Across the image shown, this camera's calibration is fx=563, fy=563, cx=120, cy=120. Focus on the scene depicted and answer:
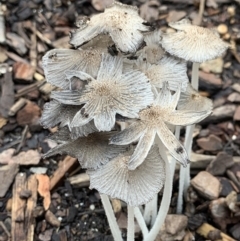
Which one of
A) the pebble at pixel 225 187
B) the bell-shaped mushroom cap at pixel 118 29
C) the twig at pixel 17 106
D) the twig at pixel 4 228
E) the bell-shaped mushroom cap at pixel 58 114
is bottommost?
the twig at pixel 4 228

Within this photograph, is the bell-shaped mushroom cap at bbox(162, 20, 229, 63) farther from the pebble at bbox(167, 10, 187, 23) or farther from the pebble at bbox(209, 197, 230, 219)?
the pebble at bbox(167, 10, 187, 23)

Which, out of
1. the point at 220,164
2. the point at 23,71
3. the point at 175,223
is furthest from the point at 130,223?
the point at 23,71

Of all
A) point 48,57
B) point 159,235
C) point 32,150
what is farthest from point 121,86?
point 32,150

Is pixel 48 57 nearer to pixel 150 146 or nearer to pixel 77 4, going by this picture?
pixel 150 146

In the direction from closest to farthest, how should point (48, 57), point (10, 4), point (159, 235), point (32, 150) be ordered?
point (48, 57), point (159, 235), point (32, 150), point (10, 4)

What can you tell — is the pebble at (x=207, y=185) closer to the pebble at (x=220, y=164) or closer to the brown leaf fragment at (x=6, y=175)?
the pebble at (x=220, y=164)

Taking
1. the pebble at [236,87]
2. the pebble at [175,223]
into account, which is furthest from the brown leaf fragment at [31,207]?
the pebble at [236,87]
